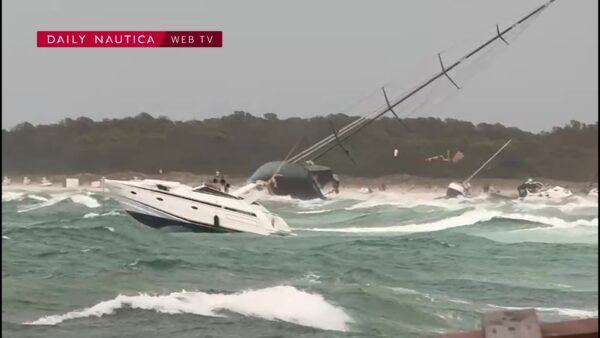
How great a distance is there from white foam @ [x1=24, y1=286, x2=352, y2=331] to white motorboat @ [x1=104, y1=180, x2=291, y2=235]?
0.58 feet

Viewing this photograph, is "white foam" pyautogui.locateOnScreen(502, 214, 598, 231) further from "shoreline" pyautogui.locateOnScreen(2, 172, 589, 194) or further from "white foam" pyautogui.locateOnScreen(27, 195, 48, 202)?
"white foam" pyautogui.locateOnScreen(27, 195, 48, 202)

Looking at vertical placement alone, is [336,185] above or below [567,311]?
above

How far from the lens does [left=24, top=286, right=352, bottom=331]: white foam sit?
1.44m

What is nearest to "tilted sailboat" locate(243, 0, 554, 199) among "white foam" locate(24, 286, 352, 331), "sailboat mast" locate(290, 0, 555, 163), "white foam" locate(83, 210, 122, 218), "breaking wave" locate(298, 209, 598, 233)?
"sailboat mast" locate(290, 0, 555, 163)

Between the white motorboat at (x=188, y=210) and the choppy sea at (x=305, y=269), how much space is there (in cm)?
3

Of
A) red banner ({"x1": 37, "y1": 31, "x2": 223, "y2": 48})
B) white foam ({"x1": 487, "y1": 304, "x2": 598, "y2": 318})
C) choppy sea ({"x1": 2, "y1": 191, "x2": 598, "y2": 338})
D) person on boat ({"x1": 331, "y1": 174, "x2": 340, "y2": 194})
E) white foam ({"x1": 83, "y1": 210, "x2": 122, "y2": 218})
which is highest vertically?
red banner ({"x1": 37, "y1": 31, "x2": 223, "y2": 48})

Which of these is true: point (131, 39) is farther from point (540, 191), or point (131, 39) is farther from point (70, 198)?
point (540, 191)

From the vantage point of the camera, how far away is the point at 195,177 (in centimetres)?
153

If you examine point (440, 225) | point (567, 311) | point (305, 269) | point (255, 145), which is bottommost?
point (567, 311)

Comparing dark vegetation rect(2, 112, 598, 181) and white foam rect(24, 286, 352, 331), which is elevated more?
dark vegetation rect(2, 112, 598, 181)

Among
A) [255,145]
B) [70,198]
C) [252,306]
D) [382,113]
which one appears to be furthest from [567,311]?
[70,198]

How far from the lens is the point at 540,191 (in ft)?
4.98

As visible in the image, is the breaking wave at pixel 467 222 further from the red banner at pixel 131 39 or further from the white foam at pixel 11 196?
the white foam at pixel 11 196

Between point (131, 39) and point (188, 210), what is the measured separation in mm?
508
